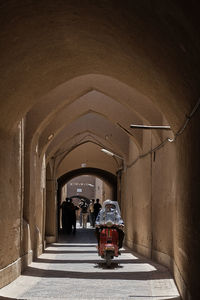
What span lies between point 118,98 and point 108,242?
4.23 meters

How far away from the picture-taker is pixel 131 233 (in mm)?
20812

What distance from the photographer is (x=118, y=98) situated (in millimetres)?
15852

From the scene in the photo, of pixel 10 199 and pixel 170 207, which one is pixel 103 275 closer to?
pixel 170 207

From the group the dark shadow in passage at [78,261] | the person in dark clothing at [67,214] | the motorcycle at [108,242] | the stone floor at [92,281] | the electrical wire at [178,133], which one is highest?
the electrical wire at [178,133]

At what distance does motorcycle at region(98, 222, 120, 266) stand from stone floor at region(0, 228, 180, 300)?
0.87 ft

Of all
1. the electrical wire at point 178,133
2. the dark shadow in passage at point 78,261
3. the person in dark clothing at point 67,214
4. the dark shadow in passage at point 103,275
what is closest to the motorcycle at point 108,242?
the dark shadow in passage at point 78,261

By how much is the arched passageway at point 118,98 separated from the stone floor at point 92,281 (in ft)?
1.06

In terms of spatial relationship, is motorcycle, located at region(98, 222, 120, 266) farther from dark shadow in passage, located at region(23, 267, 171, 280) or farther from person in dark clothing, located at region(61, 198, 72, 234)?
person in dark clothing, located at region(61, 198, 72, 234)

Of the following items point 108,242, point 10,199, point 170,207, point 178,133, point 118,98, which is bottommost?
point 108,242

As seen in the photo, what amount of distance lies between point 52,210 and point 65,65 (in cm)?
1372

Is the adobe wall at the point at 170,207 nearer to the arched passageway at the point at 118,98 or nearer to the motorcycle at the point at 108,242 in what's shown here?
the arched passageway at the point at 118,98

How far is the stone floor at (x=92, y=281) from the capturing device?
888cm

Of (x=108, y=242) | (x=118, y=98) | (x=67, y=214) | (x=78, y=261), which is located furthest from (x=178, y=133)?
(x=67, y=214)

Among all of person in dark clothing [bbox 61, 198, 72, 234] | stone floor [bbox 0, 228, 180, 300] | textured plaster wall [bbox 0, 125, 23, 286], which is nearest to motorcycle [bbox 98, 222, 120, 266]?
stone floor [bbox 0, 228, 180, 300]
